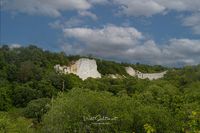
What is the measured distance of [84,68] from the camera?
187 meters

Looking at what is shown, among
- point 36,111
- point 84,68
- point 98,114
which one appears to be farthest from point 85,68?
point 98,114

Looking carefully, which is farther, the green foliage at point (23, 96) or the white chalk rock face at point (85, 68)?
the white chalk rock face at point (85, 68)

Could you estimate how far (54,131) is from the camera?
40.9 metres

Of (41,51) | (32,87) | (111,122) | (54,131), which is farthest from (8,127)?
(41,51)

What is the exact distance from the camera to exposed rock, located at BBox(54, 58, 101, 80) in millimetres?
183250

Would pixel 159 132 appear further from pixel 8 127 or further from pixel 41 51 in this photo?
pixel 41 51

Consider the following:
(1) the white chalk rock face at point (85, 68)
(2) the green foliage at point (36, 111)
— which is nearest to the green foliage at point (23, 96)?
(2) the green foliage at point (36, 111)

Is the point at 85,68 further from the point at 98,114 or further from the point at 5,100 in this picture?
the point at 98,114

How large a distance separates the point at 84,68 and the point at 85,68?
18.2 inches

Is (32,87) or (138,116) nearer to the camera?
(138,116)

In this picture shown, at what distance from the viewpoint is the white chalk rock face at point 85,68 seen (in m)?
184

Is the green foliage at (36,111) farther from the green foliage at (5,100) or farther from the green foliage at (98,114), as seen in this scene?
the green foliage at (98,114)

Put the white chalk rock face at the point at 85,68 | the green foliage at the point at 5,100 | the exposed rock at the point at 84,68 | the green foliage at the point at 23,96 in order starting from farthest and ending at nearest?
the white chalk rock face at the point at 85,68 < the exposed rock at the point at 84,68 < the green foliage at the point at 23,96 < the green foliage at the point at 5,100

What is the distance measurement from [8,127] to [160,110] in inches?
654
